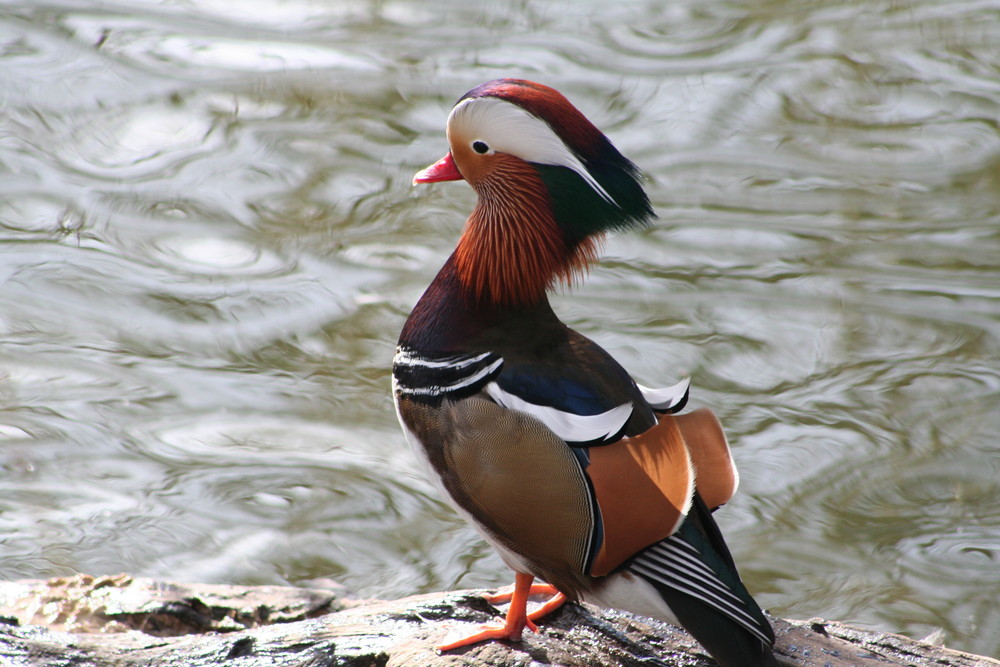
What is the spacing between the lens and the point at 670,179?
588 centimetres

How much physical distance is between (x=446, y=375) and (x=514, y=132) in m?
0.55

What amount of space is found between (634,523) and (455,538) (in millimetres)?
2028

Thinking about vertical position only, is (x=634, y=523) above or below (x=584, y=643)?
above

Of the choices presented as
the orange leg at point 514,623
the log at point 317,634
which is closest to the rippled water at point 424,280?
the log at point 317,634

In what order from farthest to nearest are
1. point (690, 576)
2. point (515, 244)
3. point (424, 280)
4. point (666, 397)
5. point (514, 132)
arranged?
point (424, 280)
point (666, 397)
point (515, 244)
point (514, 132)
point (690, 576)

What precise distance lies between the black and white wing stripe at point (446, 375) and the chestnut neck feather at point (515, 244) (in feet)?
0.54

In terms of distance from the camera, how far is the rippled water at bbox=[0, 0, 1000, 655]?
442 centimetres

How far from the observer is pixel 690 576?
250 centimetres

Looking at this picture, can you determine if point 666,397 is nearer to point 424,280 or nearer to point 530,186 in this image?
point 530,186

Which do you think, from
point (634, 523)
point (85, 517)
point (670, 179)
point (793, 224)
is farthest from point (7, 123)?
point (634, 523)

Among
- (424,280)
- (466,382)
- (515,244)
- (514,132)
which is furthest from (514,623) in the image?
(424,280)

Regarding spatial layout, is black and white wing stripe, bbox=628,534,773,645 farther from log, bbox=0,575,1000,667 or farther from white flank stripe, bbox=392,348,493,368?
white flank stripe, bbox=392,348,493,368

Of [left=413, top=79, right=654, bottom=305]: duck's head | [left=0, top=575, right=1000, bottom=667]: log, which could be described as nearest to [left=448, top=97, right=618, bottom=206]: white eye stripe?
[left=413, top=79, right=654, bottom=305]: duck's head

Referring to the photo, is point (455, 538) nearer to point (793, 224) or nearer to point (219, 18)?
point (793, 224)
